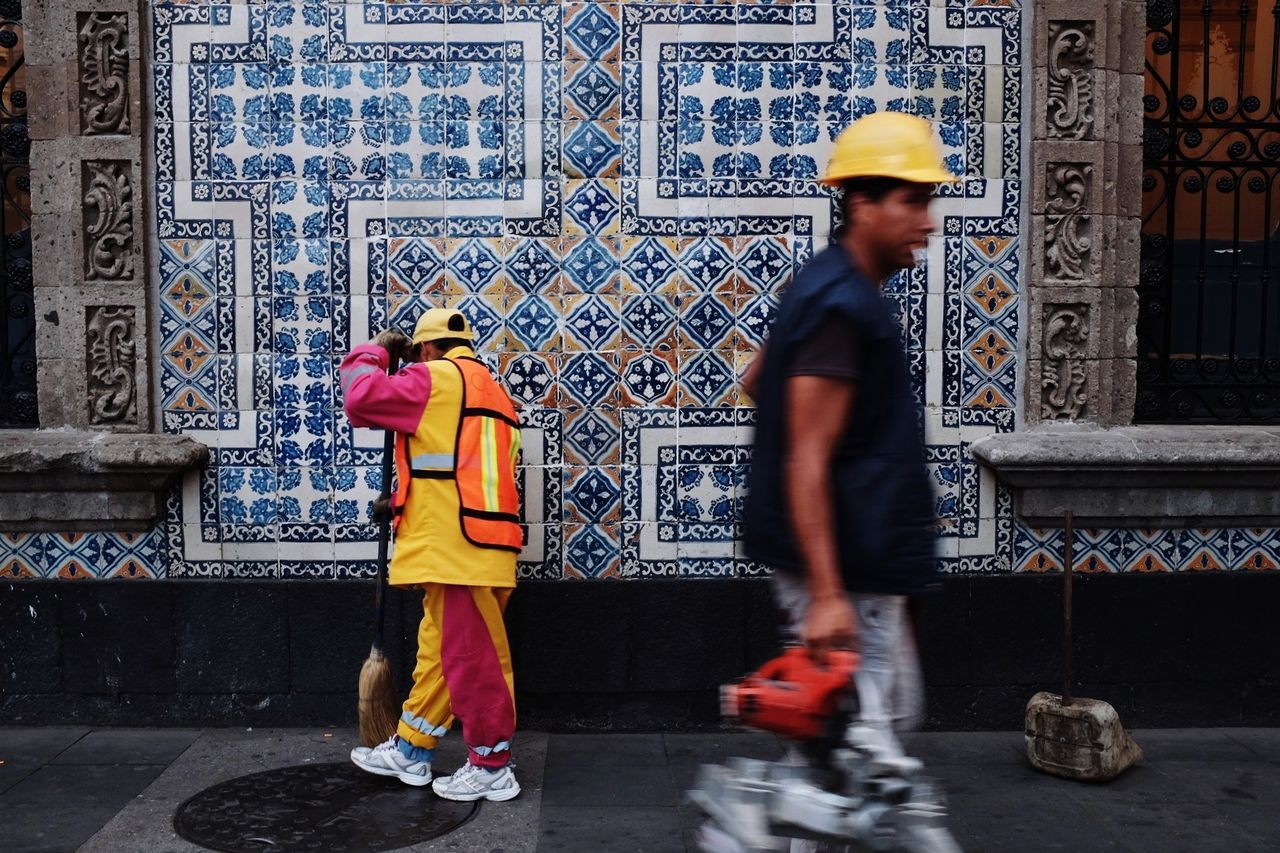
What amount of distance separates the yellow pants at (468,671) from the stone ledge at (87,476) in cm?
159

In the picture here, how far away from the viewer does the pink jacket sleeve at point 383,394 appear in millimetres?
4887

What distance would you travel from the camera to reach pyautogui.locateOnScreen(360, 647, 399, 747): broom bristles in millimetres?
5379

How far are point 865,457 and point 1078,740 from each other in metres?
2.95

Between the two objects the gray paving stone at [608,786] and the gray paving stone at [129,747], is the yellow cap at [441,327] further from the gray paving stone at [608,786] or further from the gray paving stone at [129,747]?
the gray paving stone at [129,747]

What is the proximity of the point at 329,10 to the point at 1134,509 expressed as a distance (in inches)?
175

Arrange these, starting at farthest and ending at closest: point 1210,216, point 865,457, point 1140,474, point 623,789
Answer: point 1210,216 < point 1140,474 < point 623,789 < point 865,457

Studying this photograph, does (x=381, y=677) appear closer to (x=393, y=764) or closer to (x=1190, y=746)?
(x=393, y=764)

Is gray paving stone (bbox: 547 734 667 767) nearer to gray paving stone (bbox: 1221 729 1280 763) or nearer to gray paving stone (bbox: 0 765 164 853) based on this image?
gray paving stone (bbox: 0 765 164 853)

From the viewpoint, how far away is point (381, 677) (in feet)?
17.7

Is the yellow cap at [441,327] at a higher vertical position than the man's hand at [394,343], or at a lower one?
higher

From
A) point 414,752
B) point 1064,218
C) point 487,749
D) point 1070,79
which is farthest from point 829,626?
point 1070,79

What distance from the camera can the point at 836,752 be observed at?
9.45 ft

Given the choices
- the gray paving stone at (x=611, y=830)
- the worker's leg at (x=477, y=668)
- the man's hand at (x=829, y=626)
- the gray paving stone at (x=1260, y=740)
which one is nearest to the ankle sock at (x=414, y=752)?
the worker's leg at (x=477, y=668)

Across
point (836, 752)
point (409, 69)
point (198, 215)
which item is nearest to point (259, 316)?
point (198, 215)
